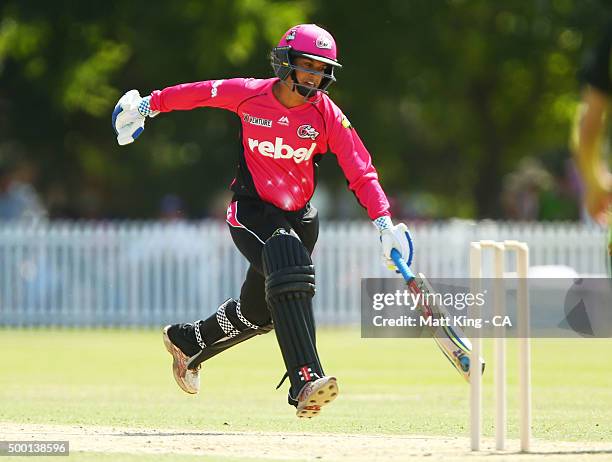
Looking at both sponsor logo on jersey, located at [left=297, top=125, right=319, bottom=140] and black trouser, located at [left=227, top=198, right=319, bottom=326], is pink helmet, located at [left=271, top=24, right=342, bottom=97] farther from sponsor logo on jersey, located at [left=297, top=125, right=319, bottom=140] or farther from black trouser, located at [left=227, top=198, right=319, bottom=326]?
black trouser, located at [left=227, top=198, right=319, bottom=326]

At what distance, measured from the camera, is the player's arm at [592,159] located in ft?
17.4

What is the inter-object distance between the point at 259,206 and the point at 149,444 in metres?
1.59

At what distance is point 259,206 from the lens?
26.2 ft

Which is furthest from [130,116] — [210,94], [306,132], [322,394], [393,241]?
[322,394]

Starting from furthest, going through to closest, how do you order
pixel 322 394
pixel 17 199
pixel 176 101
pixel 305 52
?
pixel 17 199, pixel 176 101, pixel 305 52, pixel 322 394

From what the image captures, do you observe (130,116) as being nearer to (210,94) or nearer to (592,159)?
(210,94)

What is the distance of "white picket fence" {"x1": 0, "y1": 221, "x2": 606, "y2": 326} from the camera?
1830 cm

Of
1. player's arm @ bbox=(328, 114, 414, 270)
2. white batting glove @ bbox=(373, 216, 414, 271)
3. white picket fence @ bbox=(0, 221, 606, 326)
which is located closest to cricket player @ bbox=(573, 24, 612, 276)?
white batting glove @ bbox=(373, 216, 414, 271)

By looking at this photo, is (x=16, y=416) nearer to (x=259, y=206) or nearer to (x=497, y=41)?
(x=259, y=206)

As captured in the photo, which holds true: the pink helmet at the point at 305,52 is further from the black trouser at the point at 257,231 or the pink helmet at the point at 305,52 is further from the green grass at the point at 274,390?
the green grass at the point at 274,390

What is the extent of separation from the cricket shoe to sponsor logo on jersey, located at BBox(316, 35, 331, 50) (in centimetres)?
201

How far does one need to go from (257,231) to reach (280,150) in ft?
1.54

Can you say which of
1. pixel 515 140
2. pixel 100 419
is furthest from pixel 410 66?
pixel 100 419

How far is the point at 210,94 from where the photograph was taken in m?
8.09
